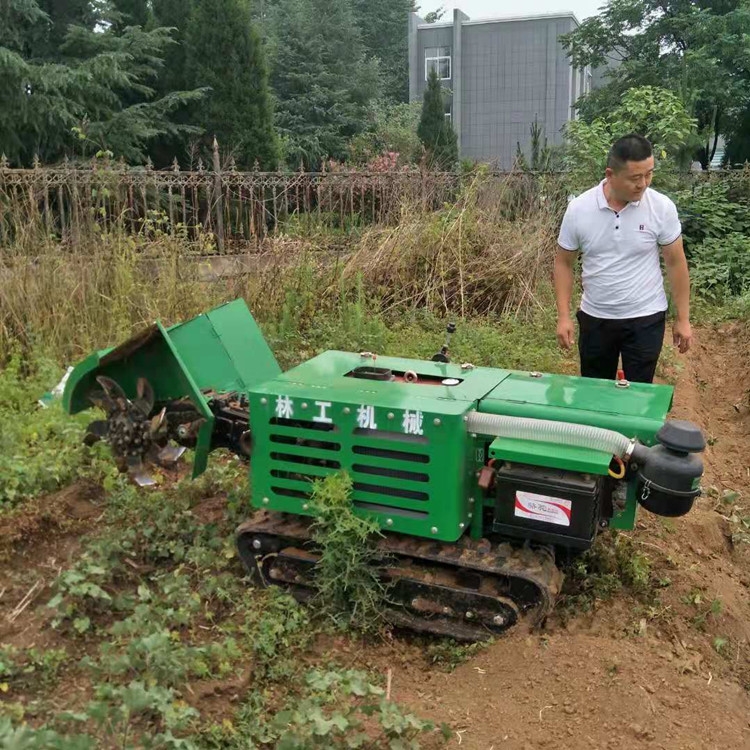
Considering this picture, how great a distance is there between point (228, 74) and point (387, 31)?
3048 cm

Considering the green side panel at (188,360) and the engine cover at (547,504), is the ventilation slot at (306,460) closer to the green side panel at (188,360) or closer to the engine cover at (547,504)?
the green side panel at (188,360)

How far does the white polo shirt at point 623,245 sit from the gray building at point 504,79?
103 ft

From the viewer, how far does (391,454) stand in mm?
3057

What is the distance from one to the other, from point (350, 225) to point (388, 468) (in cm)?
612

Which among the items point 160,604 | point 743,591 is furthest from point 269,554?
point 743,591

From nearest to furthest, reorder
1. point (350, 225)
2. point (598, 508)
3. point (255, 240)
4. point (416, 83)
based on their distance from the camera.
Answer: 1. point (598, 508)
2. point (255, 240)
3. point (350, 225)
4. point (416, 83)

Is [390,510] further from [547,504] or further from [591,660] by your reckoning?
[591,660]

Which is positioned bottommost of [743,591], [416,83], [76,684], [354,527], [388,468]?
[743,591]

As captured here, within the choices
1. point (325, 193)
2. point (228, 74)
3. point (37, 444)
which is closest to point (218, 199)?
point (325, 193)

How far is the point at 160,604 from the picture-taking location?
122 inches

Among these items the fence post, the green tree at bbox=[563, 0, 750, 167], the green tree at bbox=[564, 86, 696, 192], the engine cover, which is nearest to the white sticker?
the engine cover

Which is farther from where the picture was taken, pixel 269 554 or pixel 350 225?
pixel 350 225

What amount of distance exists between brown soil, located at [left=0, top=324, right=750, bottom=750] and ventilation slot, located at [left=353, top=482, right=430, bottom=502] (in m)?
0.58

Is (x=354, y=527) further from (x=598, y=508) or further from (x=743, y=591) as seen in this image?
(x=743, y=591)
